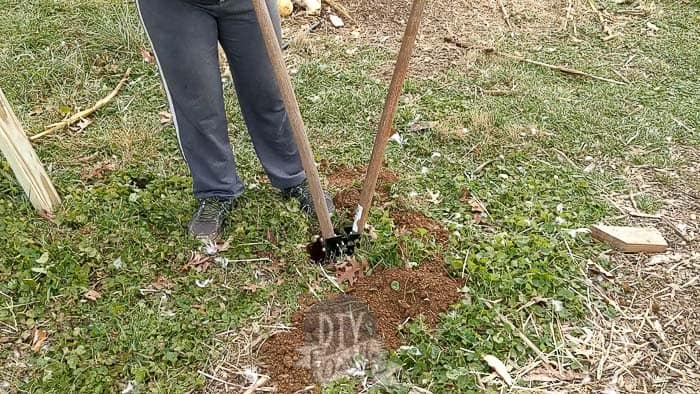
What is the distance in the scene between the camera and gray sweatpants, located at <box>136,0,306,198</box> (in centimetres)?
237

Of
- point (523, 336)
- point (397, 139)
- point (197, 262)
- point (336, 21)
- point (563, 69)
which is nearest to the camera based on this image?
point (523, 336)

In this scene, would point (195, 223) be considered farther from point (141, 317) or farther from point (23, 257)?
point (23, 257)

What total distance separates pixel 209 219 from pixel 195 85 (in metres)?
0.72

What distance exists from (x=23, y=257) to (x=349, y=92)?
2378 millimetres

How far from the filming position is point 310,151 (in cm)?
240

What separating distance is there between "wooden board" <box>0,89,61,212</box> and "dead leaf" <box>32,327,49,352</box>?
79cm

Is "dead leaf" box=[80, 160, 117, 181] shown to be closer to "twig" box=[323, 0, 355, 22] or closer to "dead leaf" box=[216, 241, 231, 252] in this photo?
"dead leaf" box=[216, 241, 231, 252]

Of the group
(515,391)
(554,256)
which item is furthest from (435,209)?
(515,391)

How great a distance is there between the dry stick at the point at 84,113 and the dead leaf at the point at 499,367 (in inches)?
122

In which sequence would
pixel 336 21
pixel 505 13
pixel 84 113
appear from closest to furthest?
pixel 84 113
pixel 336 21
pixel 505 13

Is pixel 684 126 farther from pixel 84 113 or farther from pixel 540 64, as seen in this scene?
pixel 84 113

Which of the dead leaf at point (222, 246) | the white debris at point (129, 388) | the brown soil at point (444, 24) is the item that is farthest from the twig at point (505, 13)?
the white debris at point (129, 388)

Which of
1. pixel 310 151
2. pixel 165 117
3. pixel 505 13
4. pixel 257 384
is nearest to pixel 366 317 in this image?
pixel 257 384

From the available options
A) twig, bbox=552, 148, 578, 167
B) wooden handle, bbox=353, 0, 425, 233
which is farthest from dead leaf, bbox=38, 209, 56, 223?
twig, bbox=552, 148, 578, 167
